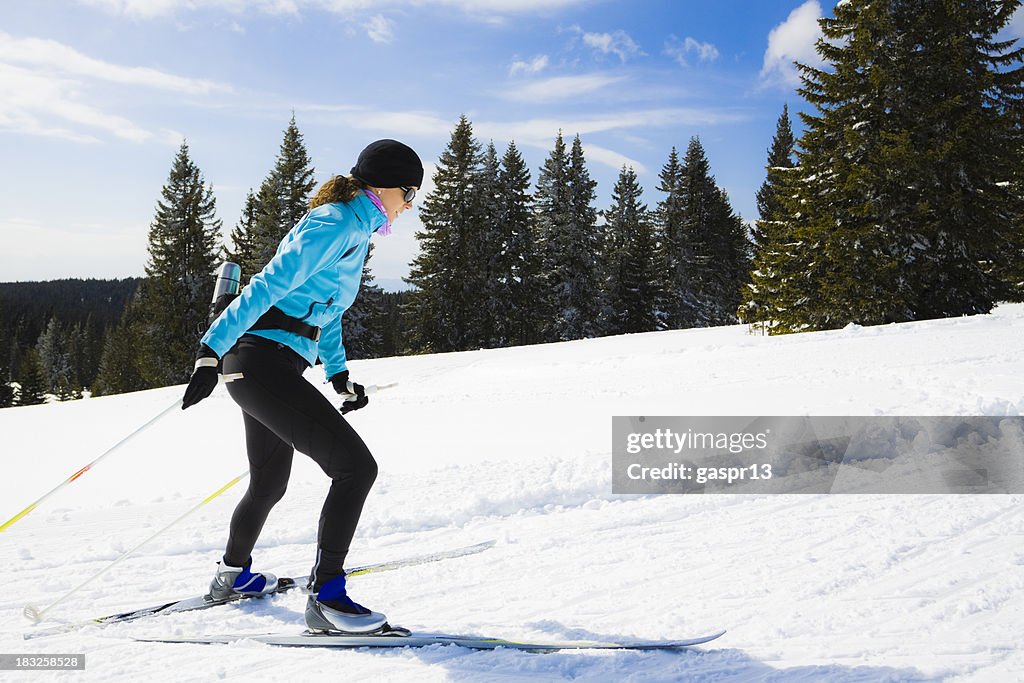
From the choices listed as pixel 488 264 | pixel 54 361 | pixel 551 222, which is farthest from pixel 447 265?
pixel 54 361

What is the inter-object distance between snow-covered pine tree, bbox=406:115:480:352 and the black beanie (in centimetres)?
3104

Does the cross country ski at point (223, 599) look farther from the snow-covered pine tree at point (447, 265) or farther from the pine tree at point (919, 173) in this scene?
the snow-covered pine tree at point (447, 265)

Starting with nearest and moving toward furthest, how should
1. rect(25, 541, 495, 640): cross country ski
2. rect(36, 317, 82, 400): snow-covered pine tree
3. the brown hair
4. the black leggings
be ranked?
the black leggings → the brown hair → rect(25, 541, 495, 640): cross country ski → rect(36, 317, 82, 400): snow-covered pine tree

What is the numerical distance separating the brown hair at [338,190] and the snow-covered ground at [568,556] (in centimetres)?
184

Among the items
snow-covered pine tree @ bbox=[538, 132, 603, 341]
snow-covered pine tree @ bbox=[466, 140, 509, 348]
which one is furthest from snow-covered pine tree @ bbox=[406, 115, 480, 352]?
snow-covered pine tree @ bbox=[538, 132, 603, 341]

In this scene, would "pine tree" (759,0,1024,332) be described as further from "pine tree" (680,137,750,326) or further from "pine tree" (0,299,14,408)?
"pine tree" (0,299,14,408)

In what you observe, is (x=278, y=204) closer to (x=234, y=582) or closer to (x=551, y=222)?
(x=551, y=222)

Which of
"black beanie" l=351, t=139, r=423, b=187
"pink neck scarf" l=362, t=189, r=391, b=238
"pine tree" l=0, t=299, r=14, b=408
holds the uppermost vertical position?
"black beanie" l=351, t=139, r=423, b=187

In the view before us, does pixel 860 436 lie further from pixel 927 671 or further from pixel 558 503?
pixel 927 671

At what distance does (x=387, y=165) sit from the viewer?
2.76 m

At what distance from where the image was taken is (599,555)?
3627 millimetres

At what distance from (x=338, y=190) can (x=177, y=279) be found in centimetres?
3330

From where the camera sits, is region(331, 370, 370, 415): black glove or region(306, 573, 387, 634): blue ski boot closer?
region(306, 573, 387, 634): blue ski boot

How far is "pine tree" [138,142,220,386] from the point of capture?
30.9 metres
